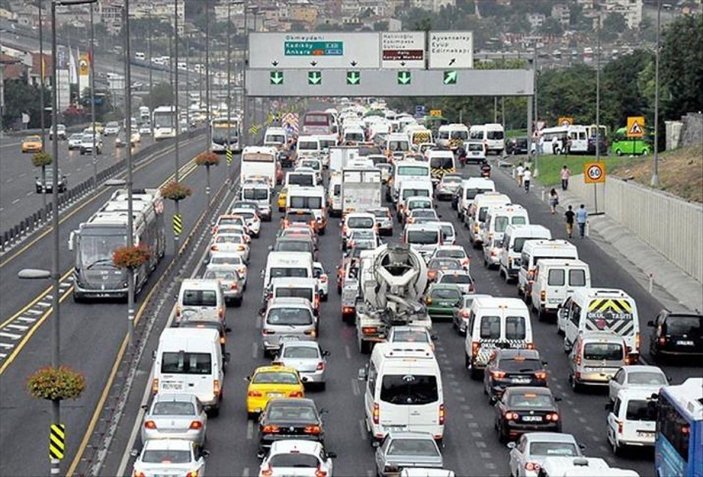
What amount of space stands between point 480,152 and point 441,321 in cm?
5967

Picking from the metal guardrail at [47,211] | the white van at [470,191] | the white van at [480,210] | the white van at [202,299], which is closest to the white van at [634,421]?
the white van at [202,299]

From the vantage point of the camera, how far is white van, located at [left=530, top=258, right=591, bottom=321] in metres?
60.0

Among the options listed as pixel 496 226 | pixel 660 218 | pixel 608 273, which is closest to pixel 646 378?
pixel 608 273

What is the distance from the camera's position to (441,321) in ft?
199

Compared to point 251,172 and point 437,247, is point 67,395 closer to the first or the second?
point 437,247

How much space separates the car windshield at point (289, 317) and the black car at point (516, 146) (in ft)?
270

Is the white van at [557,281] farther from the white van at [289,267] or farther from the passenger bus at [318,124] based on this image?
the passenger bus at [318,124]

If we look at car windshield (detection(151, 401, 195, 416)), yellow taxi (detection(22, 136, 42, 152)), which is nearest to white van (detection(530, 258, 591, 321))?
car windshield (detection(151, 401, 195, 416))

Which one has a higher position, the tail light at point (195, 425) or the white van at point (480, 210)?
the white van at point (480, 210)

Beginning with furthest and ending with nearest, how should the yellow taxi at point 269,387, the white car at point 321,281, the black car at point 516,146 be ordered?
the black car at point 516,146 < the white car at point 321,281 < the yellow taxi at point 269,387

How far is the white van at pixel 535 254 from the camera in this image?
62781 millimetres

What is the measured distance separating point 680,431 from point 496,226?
135 feet

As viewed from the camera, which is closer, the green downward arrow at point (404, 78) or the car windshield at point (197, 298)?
the car windshield at point (197, 298)

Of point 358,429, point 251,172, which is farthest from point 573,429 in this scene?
point 251,172
